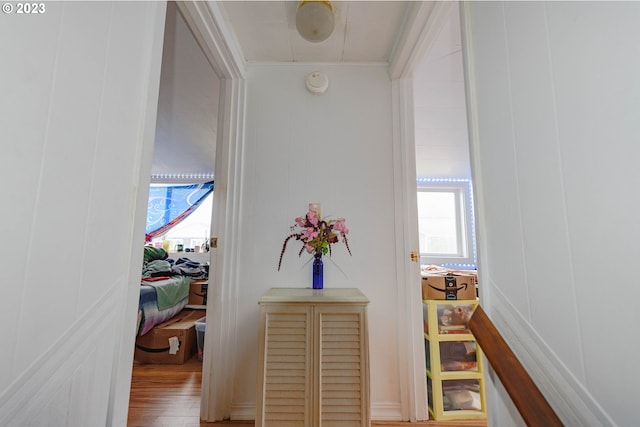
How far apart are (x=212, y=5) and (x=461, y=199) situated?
15.3 feet

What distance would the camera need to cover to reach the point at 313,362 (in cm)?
141

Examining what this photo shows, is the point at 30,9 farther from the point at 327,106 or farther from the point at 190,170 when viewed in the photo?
the point at 190,170

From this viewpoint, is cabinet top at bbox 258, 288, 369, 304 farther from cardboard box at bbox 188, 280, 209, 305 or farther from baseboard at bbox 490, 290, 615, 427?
cardboard box at bbox 188, 280, 209, 305

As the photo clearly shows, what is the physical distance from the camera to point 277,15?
5.29ft

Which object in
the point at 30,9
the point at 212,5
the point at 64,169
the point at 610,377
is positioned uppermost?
the point at 212,5

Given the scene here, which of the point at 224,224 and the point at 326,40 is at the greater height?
the point at 326,40

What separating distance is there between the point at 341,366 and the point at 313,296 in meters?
0.38

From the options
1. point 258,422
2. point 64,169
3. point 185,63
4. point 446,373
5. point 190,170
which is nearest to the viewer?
point 64,169

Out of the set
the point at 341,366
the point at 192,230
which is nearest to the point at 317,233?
the point at 341,366

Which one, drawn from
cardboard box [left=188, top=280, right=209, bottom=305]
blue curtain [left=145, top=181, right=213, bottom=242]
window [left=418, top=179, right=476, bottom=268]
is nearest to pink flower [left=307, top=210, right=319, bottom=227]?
cardboard box [left=188, top=280, right=209, bottom=305]

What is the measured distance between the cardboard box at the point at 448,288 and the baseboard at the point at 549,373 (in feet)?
4.16

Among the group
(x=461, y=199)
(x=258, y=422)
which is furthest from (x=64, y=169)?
(x=461, y=199)

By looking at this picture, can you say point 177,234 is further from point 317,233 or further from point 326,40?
point 326,40

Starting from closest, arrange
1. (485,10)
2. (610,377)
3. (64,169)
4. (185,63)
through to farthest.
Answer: (610,377), (64,169), (485,10), (185,63)
